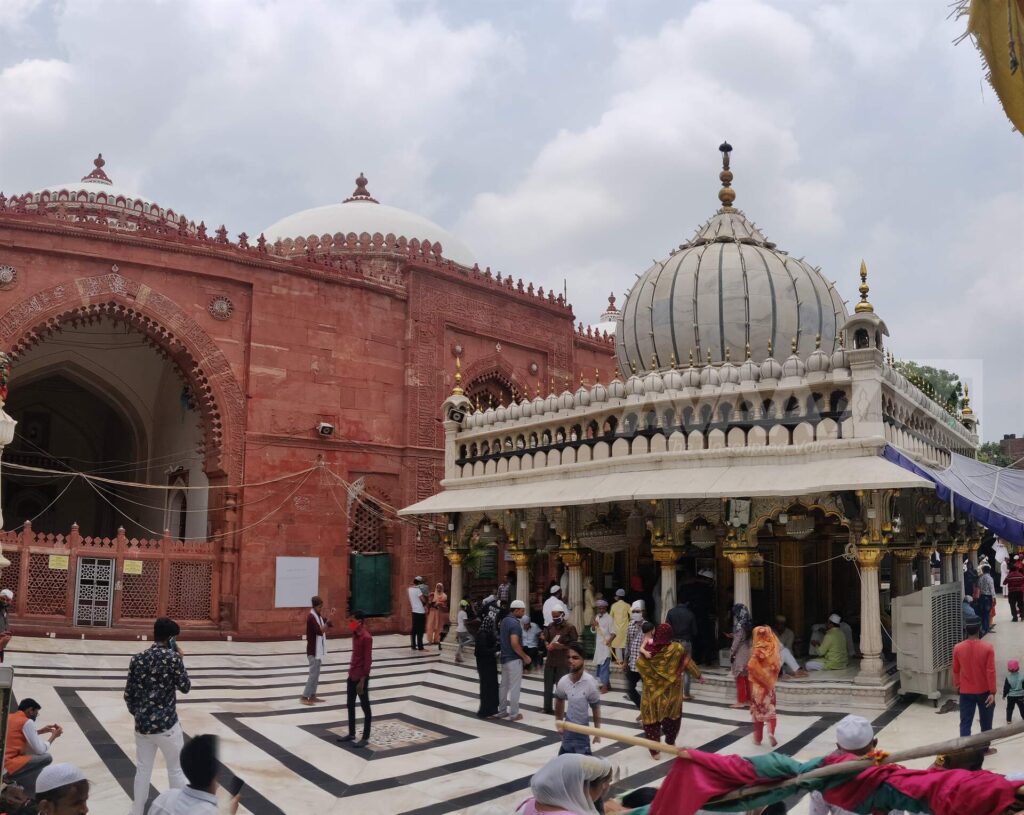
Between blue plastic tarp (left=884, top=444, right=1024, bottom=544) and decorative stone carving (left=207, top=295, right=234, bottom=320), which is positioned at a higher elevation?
decorative stone carving (left=207, top=295, right=234, bottom=320)

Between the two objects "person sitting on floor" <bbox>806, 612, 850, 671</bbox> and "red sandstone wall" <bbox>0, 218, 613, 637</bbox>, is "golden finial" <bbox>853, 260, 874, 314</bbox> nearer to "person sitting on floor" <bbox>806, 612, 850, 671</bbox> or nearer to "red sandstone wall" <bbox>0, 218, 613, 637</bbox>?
"person sitting on floor" <bbox>806, 612, 850, 671</bbox>

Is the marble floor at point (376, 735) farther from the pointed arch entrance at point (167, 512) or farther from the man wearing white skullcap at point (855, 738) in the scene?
the pointed arch entrance at point (167, 512)

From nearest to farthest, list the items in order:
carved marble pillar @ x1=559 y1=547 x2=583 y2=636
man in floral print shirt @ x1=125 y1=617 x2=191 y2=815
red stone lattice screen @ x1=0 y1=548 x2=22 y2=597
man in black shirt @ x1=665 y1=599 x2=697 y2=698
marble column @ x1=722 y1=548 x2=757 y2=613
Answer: man in floral print shirt @ x1=125 y1=617 x2=191 y2=815, man in black shirt @ x1=665 y1=599 x2=697 y2=698, marble column @ x1=722 y1=548 x2=757 y2=613, carved marble pillar @ x1=559 y1=547 x2=583 y2=636, red stone lattice screen @ x1=0 y1=548 x2=22 y2=597

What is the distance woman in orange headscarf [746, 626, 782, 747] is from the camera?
6.42 metres

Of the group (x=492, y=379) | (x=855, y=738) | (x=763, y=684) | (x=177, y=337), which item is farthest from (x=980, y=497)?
(x=177, y=337)

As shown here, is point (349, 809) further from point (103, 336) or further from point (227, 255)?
point (103, 336)

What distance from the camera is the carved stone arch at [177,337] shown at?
1283 centimetres

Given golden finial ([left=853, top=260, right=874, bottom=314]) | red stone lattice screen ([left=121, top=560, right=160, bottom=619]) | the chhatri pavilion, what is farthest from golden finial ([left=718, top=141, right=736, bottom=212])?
red stone lattice screen ([left=121, top=560, right=160, bottom=619])

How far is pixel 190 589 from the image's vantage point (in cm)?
1325

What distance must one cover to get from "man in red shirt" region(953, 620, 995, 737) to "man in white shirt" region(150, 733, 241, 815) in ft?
17.8

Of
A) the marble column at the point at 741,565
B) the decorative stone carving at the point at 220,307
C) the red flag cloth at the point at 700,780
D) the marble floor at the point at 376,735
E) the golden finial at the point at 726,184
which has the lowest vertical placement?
the marble floor at the point at 376,735

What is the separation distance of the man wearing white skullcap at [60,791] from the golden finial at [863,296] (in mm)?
7611

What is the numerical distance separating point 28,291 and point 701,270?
9.97 metres

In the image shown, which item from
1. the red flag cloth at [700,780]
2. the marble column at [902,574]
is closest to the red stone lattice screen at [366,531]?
the marble column at [902,574]
